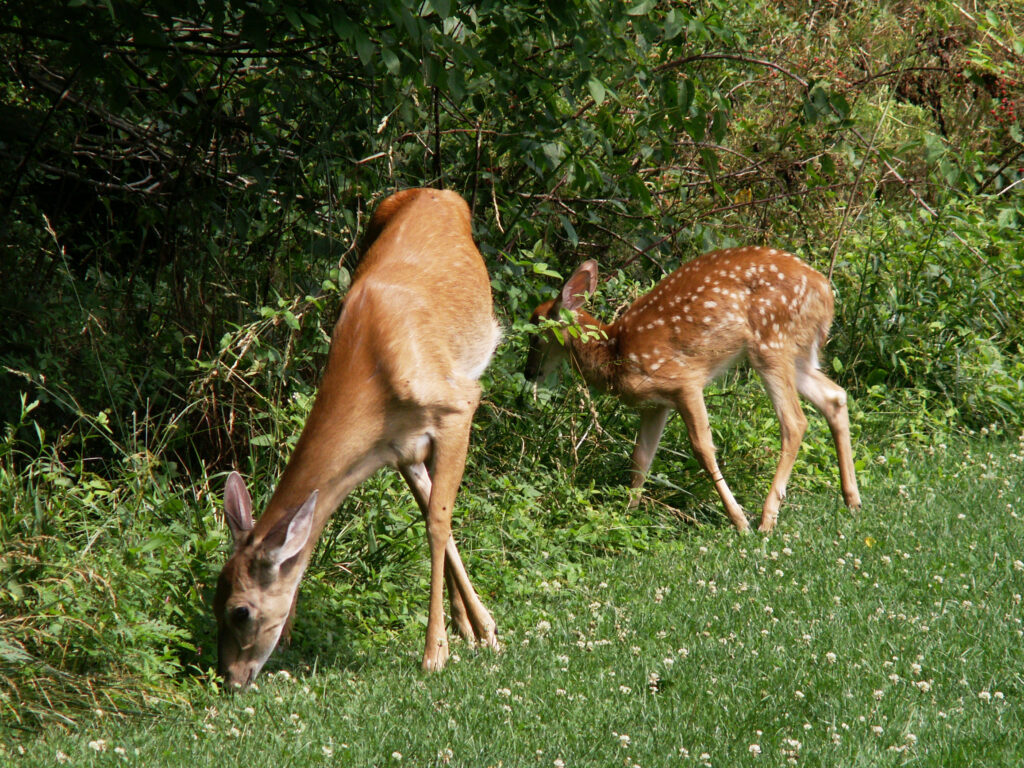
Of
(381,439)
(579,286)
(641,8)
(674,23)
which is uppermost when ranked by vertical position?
(641,8)

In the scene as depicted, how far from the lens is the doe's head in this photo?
188 inches

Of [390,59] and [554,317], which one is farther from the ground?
[390,59]

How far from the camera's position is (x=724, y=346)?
284 inches

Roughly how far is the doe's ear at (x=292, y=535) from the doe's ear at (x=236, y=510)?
0.20 m

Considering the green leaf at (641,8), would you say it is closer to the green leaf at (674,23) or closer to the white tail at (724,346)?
the green leaf at (674,23)

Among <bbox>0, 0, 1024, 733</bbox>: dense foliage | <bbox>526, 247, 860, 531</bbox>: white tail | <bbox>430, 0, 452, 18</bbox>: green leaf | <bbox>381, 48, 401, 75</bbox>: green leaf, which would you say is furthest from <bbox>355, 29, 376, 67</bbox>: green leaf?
<bbox>526, 247, 860, 531</bbox>: white tail

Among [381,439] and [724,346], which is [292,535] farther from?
[724,346]

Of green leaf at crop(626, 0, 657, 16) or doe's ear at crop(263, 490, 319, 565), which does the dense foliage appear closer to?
green leaf at crop(626, 0, 657, 16)

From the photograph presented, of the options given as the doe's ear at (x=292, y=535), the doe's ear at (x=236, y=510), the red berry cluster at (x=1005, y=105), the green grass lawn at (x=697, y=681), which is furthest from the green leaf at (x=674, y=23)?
the red berry cluster at (x=1005, y=105)

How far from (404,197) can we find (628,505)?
2.33m

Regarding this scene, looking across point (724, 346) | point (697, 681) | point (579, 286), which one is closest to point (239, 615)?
point (697, 681)

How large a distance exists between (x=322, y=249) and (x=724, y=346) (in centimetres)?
263

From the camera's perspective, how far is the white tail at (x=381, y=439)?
4.83m

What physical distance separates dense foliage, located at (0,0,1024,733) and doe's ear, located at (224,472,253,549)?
559 mm
